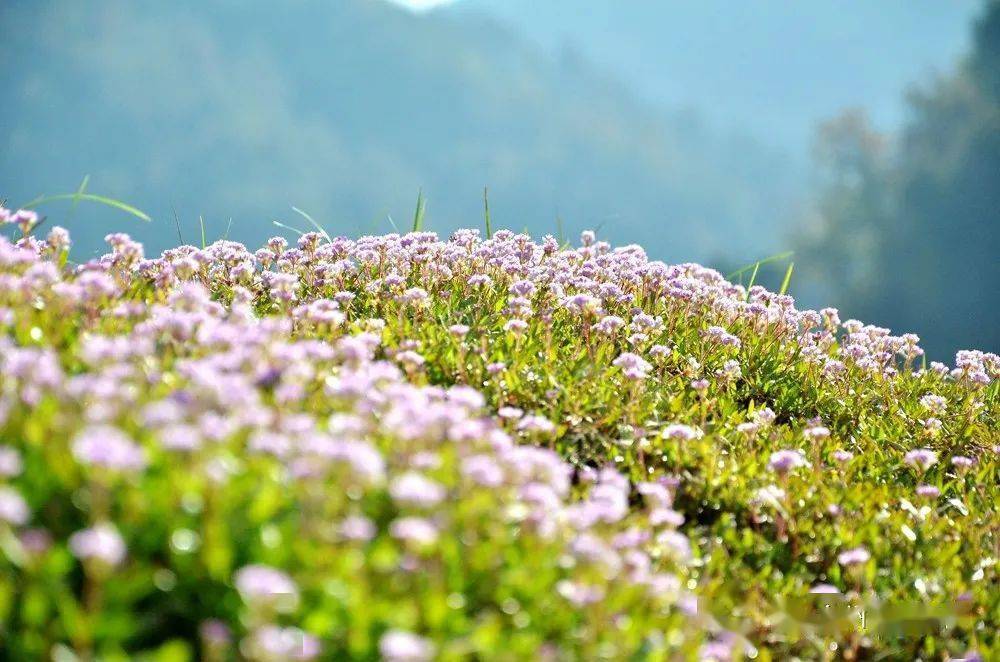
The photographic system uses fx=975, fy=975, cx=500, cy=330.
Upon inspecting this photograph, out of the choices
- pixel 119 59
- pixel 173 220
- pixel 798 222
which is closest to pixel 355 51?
pixel 119 59

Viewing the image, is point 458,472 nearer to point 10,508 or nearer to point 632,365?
point 10,508

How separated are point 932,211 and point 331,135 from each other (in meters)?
134

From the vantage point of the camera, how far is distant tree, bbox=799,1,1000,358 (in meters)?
48.2

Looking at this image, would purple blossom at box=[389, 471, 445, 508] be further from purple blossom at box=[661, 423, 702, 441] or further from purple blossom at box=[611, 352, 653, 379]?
purple blossom at box=[611, 352, 653, 379]

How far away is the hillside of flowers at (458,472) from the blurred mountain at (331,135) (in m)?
133

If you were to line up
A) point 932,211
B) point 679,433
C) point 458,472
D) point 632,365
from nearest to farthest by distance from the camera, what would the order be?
point 458,472 → point 679,433 → point 632,365 → point 932,211

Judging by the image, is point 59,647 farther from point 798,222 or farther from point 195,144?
point 195,144

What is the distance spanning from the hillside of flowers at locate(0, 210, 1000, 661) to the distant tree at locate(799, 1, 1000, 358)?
41316 millimetres

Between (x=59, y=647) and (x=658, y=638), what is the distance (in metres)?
1.60

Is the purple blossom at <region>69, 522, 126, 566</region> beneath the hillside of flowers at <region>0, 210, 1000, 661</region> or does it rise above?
beneath

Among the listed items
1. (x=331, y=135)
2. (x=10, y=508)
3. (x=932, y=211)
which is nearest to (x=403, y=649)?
(x=10, y=508)

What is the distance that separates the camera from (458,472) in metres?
2.91

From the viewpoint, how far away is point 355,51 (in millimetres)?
191375

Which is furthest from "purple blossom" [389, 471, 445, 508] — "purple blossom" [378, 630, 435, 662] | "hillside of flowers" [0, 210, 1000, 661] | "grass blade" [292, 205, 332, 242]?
"grass blade" [292, 205, 332, 242]
